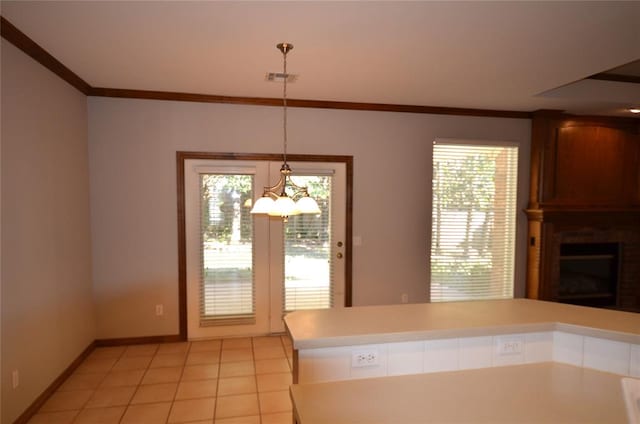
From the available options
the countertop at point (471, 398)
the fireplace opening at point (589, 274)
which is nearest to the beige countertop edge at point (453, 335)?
the countertop at point (471, 398)

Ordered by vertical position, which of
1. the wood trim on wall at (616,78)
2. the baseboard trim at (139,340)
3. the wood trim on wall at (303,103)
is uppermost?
the wood trim on wall at (616,78)

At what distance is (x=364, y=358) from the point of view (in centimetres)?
140

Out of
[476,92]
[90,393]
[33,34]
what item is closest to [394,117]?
[476,92]

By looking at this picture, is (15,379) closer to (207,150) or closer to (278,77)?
(207,150)

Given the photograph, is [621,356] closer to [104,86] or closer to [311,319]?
[311,319]

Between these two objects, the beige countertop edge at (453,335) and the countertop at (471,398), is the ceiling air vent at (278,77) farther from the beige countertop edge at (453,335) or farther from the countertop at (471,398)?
the countertop at (471,398)

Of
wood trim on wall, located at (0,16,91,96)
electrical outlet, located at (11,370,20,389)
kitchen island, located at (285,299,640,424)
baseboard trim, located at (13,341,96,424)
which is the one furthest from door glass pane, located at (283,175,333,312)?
kitchen island, located at (285,299,640,424)

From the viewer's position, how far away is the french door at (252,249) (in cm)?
392

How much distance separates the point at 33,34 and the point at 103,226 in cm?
190

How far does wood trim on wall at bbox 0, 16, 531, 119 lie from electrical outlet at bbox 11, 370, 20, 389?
7.10 feet

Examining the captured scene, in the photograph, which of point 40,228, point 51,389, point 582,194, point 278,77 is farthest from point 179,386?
point 582,194

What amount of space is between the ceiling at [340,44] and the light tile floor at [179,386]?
2.65 m

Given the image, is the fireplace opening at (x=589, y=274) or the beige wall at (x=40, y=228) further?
the fireplace opening at (x=589, y=274)

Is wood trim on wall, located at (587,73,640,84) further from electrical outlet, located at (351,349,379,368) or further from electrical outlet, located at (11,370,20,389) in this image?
electrical outlet, located at (11,370,20,389)
